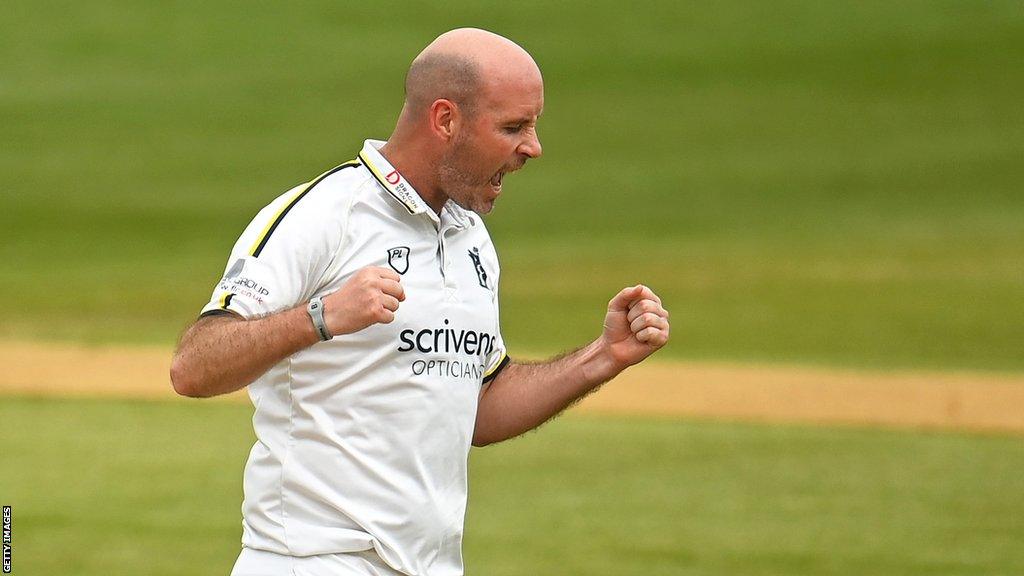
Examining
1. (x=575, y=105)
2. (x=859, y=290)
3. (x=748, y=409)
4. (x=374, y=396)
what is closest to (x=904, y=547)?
(x=748, y=409)

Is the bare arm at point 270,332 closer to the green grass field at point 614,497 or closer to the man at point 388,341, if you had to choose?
the man at point 388,341

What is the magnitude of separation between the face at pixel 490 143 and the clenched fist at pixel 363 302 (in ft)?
1.53

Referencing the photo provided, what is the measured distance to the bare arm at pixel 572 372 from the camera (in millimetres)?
4293

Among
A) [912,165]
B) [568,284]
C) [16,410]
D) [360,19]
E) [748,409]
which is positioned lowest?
[16,410]

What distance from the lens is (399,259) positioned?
13.1 feet

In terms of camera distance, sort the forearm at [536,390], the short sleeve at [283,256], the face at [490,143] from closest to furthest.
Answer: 1. the short sleeve at [283,256]
2. the face at [490,143]
3. the forearm at [536,390]

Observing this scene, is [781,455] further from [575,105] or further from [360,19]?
[360,19]

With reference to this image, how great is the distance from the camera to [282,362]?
3.95m

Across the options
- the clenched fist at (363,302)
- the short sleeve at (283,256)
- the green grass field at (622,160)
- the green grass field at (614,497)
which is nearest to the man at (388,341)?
the short sleeve at (283,256)

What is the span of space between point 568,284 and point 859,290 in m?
3.37

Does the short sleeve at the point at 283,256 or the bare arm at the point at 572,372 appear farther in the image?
the bare arm at the point at 572,372

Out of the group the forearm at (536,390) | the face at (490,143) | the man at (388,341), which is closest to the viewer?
the man at (388,341)

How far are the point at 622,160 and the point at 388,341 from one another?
76.4ft

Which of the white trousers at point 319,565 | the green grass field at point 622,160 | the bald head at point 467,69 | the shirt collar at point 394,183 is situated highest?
the green grass field at point 622,160
